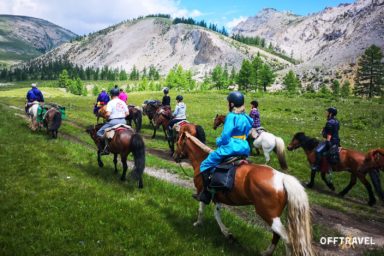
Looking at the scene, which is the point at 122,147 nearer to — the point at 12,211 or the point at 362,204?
the point at 12,211

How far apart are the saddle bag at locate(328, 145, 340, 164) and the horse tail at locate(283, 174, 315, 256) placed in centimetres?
1091

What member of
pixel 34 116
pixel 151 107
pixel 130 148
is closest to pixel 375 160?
pixel 130 148

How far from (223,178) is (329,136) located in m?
10.7

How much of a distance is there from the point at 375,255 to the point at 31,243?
10063 mm

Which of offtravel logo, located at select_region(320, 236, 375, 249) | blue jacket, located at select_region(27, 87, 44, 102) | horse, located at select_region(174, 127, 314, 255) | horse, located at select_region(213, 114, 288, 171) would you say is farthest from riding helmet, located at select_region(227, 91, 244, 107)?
blue jacket, located at select_region(27, 87, 44, 102)

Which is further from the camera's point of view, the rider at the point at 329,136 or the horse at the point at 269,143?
the horse at the point at 269,143

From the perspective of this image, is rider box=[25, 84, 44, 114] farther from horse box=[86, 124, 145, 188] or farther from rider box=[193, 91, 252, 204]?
rider box=[193, 91, 252, 204]

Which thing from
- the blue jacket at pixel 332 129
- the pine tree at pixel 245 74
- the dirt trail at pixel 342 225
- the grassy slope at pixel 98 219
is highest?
the pine tree at pixel 245 74

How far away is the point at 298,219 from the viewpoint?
769 cm

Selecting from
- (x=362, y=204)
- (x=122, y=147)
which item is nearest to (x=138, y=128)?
(x=122, y=147)

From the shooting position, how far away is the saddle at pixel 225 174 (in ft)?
29.6

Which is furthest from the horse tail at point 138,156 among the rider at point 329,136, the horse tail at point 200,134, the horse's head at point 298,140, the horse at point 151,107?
the horse at point 151,107

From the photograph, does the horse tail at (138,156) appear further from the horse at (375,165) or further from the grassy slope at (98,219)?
the horse at (375,165)

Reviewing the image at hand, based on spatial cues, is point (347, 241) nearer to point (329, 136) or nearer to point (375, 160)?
point (375, 160)
